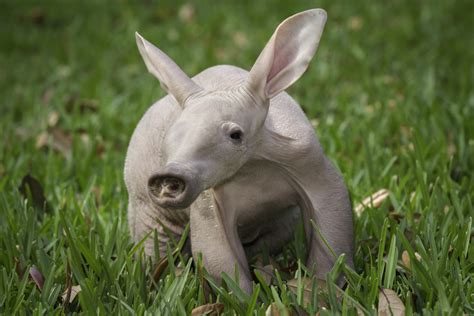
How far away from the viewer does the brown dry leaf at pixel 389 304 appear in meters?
2.28

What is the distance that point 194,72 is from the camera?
515 centimetres

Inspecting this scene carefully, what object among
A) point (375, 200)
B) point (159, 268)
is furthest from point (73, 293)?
point (375, 200)

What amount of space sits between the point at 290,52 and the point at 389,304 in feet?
2.53

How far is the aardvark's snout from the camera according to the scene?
2.02 meters

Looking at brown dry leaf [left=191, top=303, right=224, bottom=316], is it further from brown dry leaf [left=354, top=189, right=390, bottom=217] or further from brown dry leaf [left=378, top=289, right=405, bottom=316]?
brown dry leaf [left=354, top=189, right=390, bottom=217]

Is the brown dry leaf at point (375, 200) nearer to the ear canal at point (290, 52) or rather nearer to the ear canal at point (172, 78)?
the ear canal at point (290, 52)

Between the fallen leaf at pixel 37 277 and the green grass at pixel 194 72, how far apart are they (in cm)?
4

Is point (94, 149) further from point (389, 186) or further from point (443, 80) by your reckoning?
point (443, 80)

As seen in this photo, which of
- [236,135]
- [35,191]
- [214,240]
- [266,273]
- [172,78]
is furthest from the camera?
[35,191]

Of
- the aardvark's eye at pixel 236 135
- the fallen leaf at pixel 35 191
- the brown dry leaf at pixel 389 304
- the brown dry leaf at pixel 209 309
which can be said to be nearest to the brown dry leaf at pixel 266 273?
the brown dry leaf at pixel 209 309

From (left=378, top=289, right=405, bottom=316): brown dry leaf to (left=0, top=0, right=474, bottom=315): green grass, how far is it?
0.12 feet

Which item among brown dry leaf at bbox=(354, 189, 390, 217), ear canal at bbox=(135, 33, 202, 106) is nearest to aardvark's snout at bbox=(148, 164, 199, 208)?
ear canal at bbox=(135, 33, 202, 106)

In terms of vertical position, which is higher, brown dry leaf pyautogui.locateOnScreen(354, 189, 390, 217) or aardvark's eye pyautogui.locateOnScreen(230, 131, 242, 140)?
aardvark's eye pyautogui.locateOnScreen(230, 131, 242, 140)

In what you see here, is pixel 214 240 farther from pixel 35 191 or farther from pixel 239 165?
pixel 35 191
